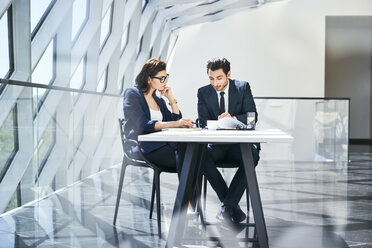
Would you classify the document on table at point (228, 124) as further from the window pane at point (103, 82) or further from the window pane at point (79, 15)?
the window pane at point (103, 82)

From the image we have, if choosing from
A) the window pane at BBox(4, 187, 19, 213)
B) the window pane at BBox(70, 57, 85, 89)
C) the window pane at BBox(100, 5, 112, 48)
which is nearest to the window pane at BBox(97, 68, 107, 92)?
the window pane at BBox(100, 5, 112, 48)

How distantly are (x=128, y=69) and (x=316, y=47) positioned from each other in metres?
5.85

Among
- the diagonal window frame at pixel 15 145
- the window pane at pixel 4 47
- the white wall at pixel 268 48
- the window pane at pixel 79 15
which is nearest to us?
the diagonal window frame at pixel 15 145

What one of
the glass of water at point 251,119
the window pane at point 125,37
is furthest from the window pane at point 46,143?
the window pane at point 125,37

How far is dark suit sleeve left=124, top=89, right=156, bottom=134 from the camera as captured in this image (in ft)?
9.83

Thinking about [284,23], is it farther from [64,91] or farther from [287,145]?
[64,91]

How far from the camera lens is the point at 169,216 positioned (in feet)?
11.7

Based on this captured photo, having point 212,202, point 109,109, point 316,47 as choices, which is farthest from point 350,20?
point 212,202

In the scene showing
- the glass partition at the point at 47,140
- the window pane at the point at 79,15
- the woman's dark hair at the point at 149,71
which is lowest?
the glass partition at the point at 47,140

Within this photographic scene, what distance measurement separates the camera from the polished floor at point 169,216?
282cm

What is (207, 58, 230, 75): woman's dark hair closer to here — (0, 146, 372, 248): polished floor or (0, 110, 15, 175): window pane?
(0, 146, 372, 248): polished floor

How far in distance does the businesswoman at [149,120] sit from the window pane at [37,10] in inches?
84.8

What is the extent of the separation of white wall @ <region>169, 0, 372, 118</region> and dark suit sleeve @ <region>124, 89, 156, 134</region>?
9.32 m

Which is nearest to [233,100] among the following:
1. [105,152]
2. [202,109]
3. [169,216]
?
[202,109]
